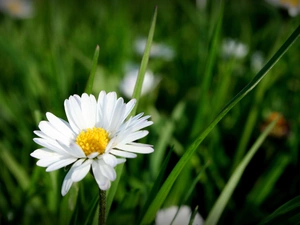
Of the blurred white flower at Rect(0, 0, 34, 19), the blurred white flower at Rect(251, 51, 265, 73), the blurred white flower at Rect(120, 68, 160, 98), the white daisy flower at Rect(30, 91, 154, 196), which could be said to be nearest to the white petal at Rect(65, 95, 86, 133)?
the white daisy flower at Rect(30, 91, 154, 196)

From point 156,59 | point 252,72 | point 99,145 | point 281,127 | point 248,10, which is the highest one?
point 248,10

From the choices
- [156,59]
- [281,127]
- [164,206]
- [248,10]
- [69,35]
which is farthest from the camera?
[248,10]

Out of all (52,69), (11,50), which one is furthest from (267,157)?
(11,50)

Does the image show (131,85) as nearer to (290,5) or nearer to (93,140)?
(290,5)

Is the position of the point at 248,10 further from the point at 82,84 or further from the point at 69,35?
the point at 82,84

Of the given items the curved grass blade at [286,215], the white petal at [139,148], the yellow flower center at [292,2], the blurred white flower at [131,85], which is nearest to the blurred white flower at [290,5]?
the yellow flower center at [292,2]

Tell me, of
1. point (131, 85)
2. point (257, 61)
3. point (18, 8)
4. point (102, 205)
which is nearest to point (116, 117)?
point (102, 205)

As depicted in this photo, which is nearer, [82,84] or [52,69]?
[52,69]
